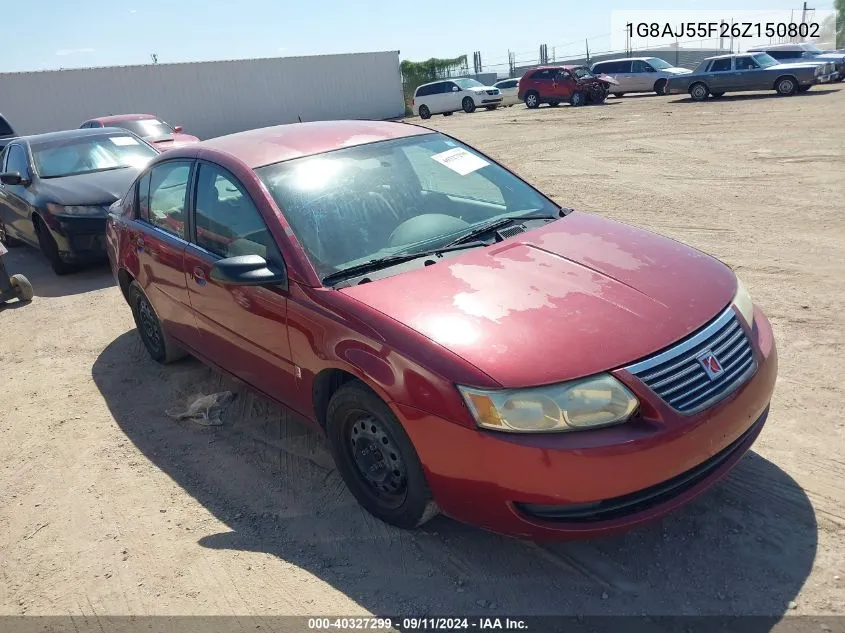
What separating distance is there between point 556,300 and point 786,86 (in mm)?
22716

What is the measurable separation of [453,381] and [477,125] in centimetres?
2177

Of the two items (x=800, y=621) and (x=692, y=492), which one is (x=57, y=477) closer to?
(x=692, y=492)

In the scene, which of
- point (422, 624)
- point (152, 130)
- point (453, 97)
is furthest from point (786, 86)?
point (422, 624)

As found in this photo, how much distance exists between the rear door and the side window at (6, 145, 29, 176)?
475 centimetres

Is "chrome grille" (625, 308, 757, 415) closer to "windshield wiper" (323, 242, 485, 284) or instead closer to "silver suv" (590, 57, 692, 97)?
"windshield wiper" (323, 242, 485, 284)

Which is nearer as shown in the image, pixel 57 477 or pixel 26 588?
pixel 26 588

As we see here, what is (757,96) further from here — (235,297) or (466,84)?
(235,297)

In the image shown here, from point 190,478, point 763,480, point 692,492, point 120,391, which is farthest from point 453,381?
point 120,391

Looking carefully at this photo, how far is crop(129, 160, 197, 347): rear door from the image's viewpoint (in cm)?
432

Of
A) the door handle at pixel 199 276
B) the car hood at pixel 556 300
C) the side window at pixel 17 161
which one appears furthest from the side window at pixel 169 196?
the side window at pixel 17 161

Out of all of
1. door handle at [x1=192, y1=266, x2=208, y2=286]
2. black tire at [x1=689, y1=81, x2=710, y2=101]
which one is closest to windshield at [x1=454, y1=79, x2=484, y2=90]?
black tire at [x1=689, y1=81, x2=710, y2=101]

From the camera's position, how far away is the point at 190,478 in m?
3.81

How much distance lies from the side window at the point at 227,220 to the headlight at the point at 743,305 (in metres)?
2.08

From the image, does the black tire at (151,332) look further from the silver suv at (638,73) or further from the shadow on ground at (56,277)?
the silver suv at (638,73)
